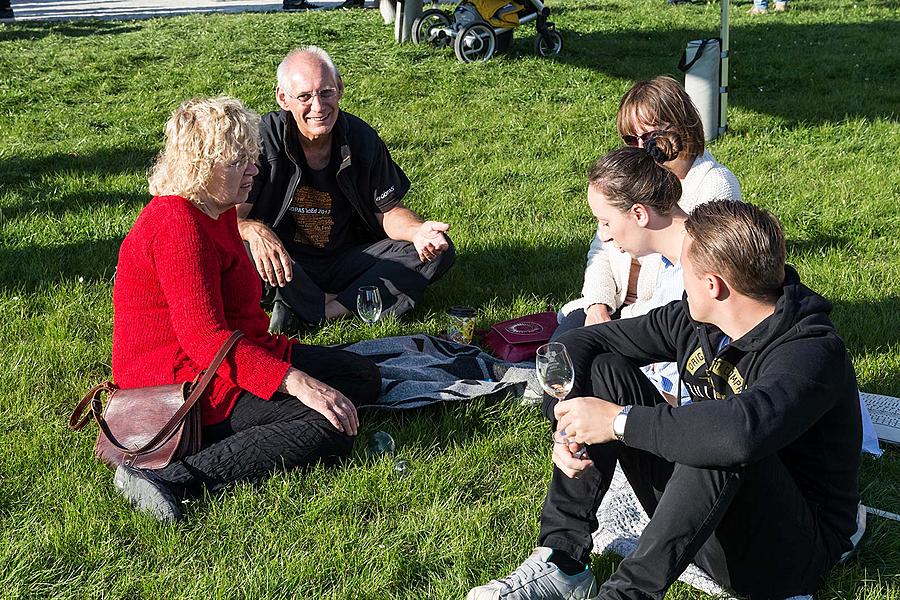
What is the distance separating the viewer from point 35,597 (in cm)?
322

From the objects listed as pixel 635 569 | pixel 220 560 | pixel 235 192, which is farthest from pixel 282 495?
pixel 635 569

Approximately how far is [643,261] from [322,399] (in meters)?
1.70

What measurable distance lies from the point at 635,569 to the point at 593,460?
1.30 ft

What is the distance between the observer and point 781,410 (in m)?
2.57

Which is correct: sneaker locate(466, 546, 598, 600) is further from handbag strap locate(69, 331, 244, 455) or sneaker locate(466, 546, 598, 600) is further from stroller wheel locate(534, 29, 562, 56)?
stroller wheel locate(534, 29, 562, 56)

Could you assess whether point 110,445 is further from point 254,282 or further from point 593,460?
point 593,460

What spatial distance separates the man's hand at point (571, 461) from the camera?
2.98 metres

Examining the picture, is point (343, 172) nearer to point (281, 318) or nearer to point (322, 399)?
point (281, 318)

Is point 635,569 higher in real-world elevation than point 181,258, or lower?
lower

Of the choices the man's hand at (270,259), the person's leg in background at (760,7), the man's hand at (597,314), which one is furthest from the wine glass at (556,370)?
the person's leg in background at (760,7)

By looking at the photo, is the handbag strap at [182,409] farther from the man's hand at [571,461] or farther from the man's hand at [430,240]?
the man's hand at [430,240]

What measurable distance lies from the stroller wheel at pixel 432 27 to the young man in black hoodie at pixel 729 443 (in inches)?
404

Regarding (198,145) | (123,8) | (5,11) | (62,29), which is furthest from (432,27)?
(198,145)

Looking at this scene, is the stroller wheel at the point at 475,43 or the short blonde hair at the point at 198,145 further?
the stroller wheel at the point at 475,43
